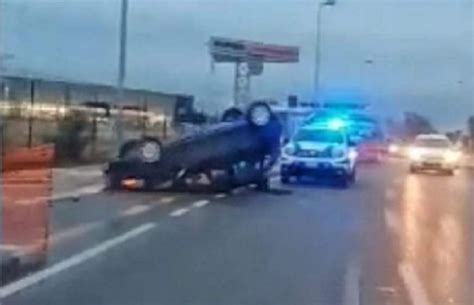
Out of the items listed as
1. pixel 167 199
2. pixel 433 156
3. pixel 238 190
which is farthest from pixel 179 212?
pixel 433 156

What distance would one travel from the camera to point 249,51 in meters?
89.1

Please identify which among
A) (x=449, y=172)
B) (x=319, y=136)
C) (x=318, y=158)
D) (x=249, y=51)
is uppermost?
(x=249, y=51)

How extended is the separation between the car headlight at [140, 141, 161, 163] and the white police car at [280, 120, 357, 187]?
849 cm

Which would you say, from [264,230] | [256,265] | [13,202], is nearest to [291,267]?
[256,265]

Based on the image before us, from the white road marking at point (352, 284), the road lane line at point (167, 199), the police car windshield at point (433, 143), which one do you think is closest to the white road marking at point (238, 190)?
the road lane line at point (167, 199)

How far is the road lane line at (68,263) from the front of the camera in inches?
559

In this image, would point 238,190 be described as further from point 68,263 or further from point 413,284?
point 413,284

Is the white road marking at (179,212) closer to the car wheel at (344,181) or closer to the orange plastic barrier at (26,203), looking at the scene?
the orange plastic barrier at (26,203)

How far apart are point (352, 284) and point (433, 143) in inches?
1791

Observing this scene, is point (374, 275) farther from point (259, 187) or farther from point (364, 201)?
point (259, 187)

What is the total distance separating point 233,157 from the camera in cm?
3475

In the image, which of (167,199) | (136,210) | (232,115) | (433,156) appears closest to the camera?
(136,210)

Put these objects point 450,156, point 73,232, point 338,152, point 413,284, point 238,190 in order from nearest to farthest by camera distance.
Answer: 1. point 413,284
2. point 73,232
3. point 238,190
4. point 338,152
5. point 450,156

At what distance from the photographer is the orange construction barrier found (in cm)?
1752
